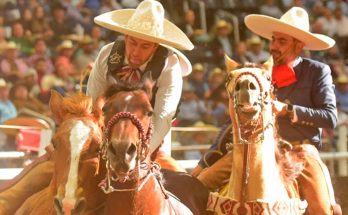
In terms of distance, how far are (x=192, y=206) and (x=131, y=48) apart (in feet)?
2.33

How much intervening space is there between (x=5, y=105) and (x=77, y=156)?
3.99 m

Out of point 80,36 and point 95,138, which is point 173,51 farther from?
point 80,36

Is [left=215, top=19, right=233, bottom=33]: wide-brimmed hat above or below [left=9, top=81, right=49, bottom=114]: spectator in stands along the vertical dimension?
above

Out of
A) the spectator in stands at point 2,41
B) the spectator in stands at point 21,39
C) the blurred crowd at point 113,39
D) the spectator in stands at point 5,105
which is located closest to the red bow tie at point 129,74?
the blurred crowd at point 113,39

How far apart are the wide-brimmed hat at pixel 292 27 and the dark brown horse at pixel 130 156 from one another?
112cm

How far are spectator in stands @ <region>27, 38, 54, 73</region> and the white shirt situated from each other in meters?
4.26

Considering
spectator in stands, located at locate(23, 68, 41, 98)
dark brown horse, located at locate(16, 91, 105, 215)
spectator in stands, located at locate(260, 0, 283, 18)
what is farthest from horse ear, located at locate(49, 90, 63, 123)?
spectator in stands, located at locate(260, 0, 283, 18)

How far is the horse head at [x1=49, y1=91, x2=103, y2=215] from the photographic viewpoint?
2.80 meters

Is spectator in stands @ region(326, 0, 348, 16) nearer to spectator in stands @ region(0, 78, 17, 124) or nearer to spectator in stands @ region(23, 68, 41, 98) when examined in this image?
spectator in stands @ region(23, 68, 41, 98)

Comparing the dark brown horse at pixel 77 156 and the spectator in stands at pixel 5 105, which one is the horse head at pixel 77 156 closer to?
the dark brown horse at pixel 77 156

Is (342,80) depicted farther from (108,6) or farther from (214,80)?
(108,6)

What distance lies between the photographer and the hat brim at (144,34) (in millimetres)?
3287

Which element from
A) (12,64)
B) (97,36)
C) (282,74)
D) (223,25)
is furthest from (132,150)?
(223,25)

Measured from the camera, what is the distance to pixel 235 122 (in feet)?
10.5
